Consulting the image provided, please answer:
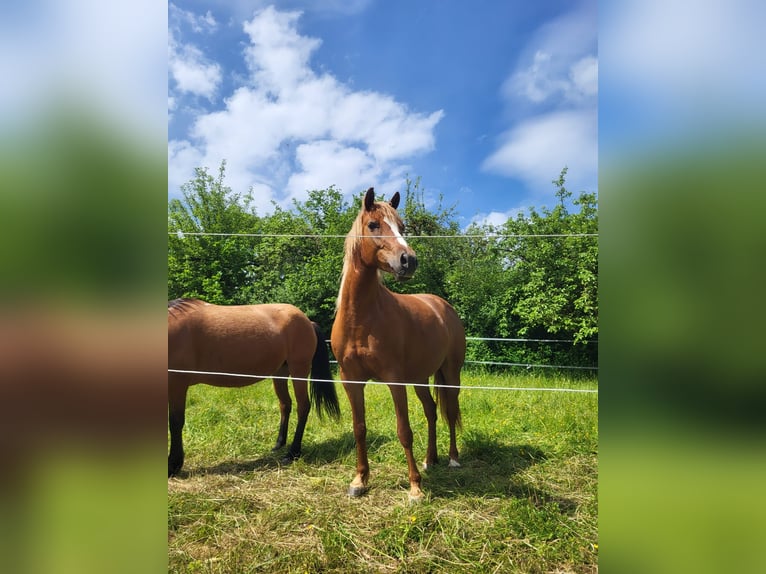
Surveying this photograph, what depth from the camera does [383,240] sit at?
2449 millimetres

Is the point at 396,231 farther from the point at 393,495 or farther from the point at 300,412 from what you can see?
the point at 300,412

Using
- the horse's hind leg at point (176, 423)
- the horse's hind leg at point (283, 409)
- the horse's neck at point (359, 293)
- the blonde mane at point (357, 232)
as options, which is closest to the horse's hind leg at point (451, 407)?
the horse's neck at point (359, 293)

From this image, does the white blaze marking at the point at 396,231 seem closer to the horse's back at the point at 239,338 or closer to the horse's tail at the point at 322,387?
the horse's back at the point at 239,338

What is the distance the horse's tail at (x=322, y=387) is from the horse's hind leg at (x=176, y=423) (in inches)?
46.5

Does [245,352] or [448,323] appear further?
[448,323]

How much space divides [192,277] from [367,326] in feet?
6.30

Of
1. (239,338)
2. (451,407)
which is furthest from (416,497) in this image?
Result: (239,338)

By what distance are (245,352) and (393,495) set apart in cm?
172

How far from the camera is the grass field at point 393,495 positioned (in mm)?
2043

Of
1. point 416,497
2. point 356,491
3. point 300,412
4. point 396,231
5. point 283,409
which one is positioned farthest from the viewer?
point 283,409

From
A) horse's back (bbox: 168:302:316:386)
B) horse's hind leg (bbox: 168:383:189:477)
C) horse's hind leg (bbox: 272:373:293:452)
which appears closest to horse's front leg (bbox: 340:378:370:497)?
horse's back (bbox: 168:302:316:386)
